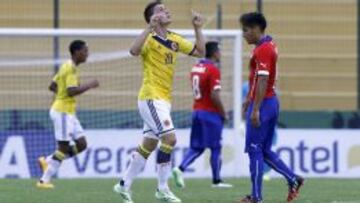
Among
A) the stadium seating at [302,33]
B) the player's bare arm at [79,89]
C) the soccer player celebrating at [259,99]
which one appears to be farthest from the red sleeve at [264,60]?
the stadium seating at [302,33]

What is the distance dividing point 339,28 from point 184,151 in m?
7.63

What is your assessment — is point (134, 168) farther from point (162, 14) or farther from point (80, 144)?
point (80, 144)

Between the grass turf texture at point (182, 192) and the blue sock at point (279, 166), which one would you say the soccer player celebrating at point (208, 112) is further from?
the blue sock at point (279, 166)

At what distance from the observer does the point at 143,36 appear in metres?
12.0

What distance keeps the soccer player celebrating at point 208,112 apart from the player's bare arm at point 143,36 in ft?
14.1

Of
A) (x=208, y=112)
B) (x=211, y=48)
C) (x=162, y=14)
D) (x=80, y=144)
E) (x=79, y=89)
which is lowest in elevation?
(x=80, y=144)

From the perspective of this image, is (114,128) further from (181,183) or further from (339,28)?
(339,28)

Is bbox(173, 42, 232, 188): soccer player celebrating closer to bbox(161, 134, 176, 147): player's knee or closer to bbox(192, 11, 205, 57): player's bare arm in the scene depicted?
bbox(192, 11, 205, 57): player's bare arm

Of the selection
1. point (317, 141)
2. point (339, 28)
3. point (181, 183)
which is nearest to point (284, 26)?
point (339, 28)

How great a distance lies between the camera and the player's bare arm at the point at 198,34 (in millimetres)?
12203

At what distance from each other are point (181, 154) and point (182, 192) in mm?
5599

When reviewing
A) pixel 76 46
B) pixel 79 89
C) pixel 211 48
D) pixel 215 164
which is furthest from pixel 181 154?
pixel 76 46

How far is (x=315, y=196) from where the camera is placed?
541 inches

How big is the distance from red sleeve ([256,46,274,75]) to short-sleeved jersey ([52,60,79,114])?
5.07 metres
